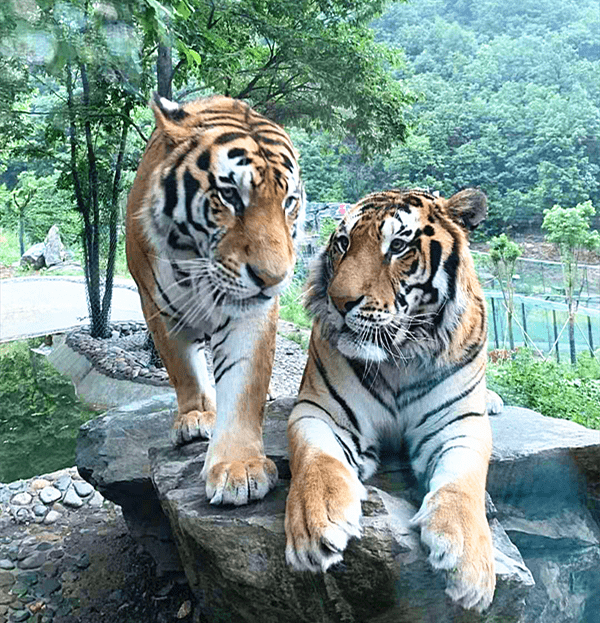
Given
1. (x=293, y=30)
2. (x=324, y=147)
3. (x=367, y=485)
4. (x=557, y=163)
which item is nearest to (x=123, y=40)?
(x=293, y=30)

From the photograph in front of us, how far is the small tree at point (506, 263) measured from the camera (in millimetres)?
1620

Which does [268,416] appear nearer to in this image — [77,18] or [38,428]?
[38,428]

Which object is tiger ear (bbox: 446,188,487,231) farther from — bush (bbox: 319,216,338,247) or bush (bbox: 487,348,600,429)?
bush (bbox: 487,348,600,429)

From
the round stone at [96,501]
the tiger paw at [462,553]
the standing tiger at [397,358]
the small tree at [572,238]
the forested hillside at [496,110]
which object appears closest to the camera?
the tiger paw at [462,553]

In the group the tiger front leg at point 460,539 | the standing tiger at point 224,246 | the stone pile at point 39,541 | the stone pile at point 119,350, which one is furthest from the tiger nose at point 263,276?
the stone pile at point 39,541

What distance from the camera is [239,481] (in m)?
1.34

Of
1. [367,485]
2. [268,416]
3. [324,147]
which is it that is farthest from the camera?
[268,416]

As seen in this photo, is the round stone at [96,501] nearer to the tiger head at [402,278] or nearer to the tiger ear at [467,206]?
the tiger head at [402,278]

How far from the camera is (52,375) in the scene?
227 cm

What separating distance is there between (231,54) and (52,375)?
1219 millimetres

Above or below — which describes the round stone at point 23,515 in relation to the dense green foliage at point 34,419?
below

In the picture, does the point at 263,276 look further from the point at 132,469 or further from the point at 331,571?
the point at 132,469

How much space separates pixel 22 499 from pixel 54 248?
2.98ft

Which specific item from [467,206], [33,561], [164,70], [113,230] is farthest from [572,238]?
[33,561]
